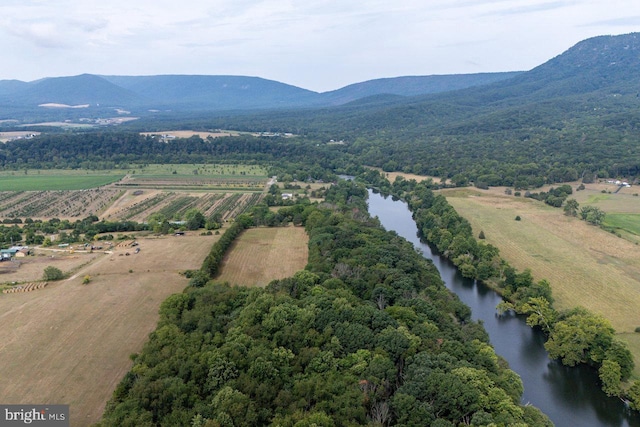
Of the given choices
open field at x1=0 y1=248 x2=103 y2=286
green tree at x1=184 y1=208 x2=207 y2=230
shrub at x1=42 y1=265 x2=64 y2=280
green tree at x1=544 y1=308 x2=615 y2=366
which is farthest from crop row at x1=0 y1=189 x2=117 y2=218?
green tree at x1=544 y1=308 x2=615 y2=366

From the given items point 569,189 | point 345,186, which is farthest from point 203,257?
point 569,189

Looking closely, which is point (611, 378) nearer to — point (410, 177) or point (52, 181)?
point (410, 177)

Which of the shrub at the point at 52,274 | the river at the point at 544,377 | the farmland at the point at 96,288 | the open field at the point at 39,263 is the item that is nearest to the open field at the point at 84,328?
the farmland at the point at 96,288

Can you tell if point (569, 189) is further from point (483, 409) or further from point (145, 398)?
point (145, 398)

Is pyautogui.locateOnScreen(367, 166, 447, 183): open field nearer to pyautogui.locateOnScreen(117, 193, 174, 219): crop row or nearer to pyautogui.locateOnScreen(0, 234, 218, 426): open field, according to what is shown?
pyautogui.locateOnScreen(117, 193, 174, 219): crop row

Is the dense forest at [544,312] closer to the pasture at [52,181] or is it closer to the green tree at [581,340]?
the green tree at [581,340]

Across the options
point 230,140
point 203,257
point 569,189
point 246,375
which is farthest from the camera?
point 230,140
